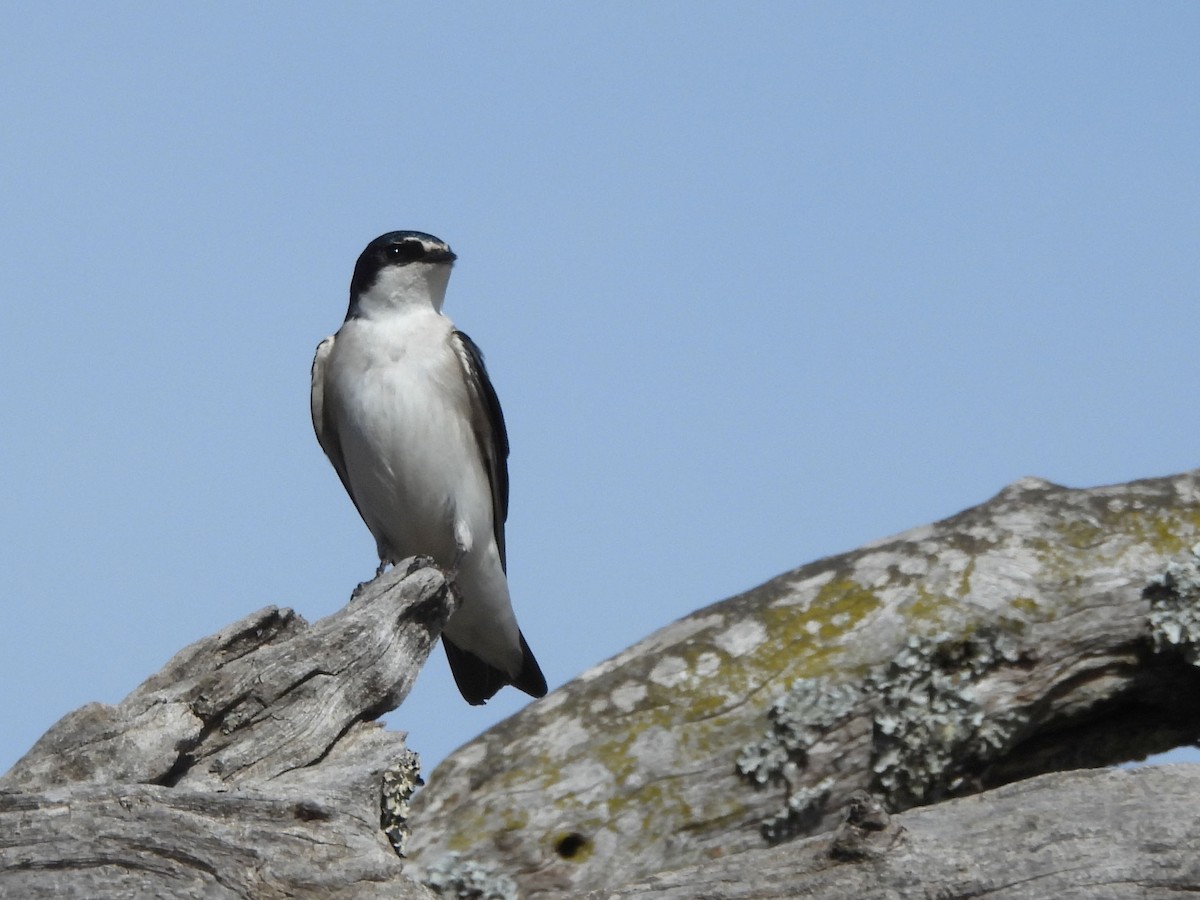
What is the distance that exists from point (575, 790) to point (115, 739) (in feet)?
4.32

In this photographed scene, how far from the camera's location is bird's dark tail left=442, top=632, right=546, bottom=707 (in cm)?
770

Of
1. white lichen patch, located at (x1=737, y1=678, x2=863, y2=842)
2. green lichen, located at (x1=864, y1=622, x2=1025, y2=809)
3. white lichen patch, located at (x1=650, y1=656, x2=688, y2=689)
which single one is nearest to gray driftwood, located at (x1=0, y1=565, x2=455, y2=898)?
white lichen patch, located at (x1=650, y1=656, x2=688, y2=689)

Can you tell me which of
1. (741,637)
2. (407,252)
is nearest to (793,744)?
(741,637)

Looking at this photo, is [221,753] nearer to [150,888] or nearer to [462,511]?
[150,888]

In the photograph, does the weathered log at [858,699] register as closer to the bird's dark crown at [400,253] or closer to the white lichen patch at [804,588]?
the white lichen patch at [804,588]

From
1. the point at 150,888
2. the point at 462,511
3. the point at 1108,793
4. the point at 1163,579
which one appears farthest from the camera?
the point at 462,511

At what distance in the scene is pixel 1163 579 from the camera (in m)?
4.82

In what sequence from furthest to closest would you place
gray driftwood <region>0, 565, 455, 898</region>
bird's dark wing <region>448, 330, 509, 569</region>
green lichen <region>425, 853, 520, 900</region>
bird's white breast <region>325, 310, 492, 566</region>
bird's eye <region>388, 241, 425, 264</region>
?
1. bird's eye <region>388, 241, 425, 264</region>
2. bird's dark wing <region>448, 330, 509, 569</region>
3. bird's white breast <region>325, 310, 492, 566</region>
4. green lichen <region>425, 853, 520, 900</region>
5. gray driftwood <region>0, 565, 455, 898</region>

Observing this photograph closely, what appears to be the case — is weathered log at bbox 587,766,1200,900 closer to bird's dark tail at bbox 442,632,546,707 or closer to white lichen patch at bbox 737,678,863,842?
white lichen patch at bbox 737,678,863,842

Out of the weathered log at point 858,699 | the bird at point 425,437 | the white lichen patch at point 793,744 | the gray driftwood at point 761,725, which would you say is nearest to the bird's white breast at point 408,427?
the bird at point 425,437

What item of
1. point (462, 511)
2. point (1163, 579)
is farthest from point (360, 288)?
point (1163, 579)

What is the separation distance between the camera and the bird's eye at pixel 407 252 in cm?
734

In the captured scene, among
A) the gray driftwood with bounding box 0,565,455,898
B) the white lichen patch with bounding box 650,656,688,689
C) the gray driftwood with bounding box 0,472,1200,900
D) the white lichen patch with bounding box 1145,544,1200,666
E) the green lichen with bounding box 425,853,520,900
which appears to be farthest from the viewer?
the white lichen patch with bounding box 1145,544,1200,666

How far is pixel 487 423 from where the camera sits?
7.29 m
